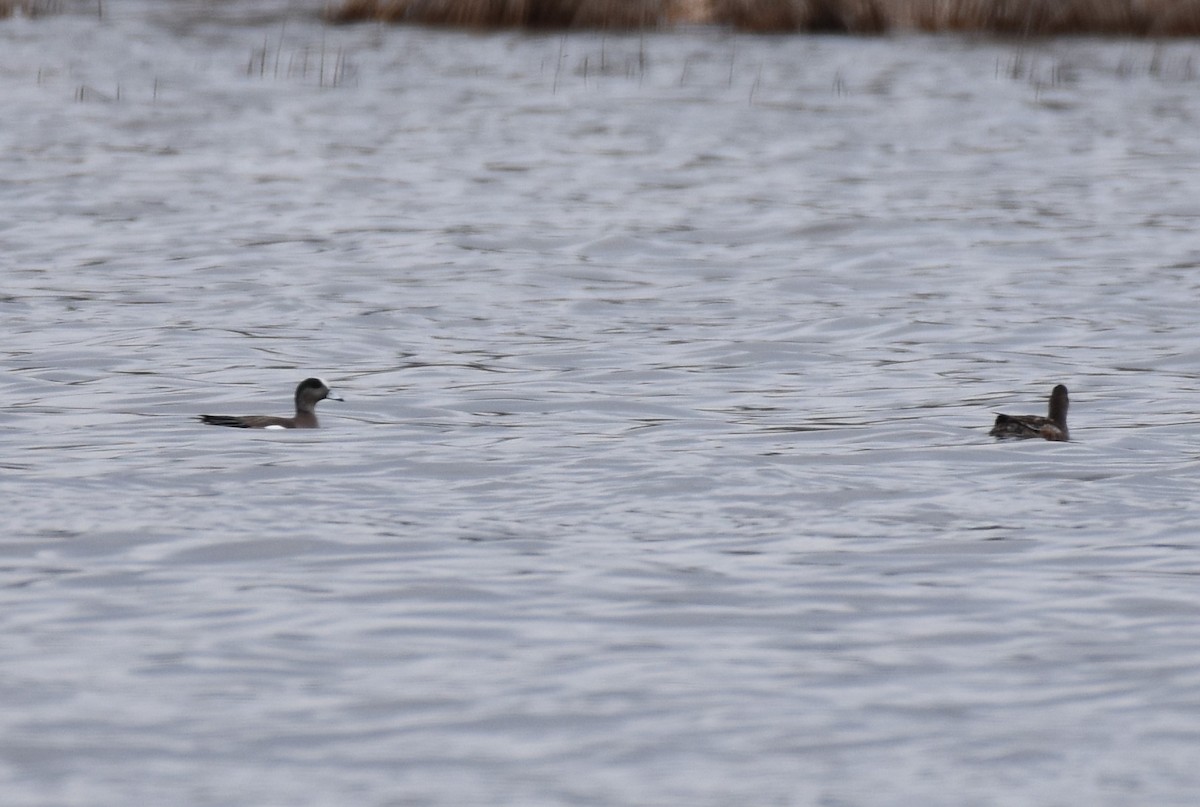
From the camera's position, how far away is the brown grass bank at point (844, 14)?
99.1ft

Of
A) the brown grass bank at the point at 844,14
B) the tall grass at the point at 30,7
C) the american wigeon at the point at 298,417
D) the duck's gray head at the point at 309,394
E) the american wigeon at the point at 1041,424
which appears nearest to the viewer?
the american wigeon at the point at 1041,424

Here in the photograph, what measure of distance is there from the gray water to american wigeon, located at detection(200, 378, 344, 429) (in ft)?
0.48

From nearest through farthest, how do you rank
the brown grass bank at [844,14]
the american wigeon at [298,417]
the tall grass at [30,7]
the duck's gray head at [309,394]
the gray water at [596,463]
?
the gray water at [596,463]
the american wigeon at [298,417]
the duck's gray head at [309,394]
the brown grass bank at [844,14]
the tall grass at [30,7]

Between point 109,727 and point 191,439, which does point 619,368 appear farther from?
point 109,727

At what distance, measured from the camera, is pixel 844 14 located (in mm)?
31047

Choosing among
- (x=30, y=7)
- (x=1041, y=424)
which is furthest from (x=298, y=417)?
(x=30, y=7)

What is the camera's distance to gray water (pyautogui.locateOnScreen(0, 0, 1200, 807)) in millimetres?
6223

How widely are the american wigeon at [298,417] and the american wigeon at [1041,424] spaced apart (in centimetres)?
345

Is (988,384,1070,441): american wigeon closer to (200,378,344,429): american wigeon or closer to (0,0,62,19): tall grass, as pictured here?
(200,378,344,429): american wigeon

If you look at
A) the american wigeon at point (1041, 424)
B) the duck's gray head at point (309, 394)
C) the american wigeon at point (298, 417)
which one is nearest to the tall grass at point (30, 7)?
the american wigeon at point (298, 417)

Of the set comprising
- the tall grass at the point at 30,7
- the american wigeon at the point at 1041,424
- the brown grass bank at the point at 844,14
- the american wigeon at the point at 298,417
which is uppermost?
the brown grass bank at the point at 844,14

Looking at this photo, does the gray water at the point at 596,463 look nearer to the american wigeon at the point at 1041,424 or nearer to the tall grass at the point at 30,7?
the american wigeon at the point at 1041,424

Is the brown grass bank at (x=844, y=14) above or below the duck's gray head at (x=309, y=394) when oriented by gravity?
above

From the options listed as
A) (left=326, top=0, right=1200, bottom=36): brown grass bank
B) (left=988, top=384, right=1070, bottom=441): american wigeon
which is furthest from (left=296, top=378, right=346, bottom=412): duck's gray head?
(left=326, top=0, right=1200, bottom=36): brown grass bank
